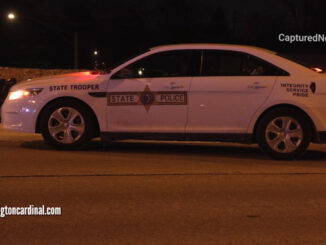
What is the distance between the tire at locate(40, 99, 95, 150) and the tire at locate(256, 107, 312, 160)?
2521mm

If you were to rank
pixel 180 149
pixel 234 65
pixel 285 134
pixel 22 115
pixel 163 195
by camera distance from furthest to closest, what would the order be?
1. pixel 180 149
2. pixel 22 115
3. pixel 234 65
4. pixel 285 134
5. pixel 163 195

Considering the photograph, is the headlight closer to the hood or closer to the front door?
the hood

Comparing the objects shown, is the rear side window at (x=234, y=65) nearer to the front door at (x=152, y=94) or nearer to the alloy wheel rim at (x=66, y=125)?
the front door at (x=152, y=94)

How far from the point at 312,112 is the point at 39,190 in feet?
12.7

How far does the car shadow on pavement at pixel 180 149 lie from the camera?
8648mm

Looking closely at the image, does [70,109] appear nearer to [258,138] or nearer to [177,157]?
[177,157]

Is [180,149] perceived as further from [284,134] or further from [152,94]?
[284,134]

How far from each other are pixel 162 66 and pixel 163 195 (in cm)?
284

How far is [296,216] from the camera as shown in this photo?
5.33m

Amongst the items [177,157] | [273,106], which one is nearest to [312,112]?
[273,106]

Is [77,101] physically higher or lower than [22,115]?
higher

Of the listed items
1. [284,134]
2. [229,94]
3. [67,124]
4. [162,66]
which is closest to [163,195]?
[229,94]

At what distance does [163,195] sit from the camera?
606 centimetres

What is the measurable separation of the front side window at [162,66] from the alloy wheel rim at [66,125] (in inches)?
32.2
